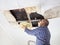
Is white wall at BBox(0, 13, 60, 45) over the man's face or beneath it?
beneath

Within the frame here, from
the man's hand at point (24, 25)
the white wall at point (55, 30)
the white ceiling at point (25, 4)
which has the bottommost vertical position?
the white wall at point (55, 30)

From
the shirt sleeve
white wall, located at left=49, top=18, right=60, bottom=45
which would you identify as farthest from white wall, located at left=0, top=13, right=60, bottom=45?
white wall, located at left=49, top=18, right=60, bottom=45

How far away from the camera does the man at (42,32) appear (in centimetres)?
130

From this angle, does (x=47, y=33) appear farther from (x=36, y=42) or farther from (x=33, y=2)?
(x=33, y=2)

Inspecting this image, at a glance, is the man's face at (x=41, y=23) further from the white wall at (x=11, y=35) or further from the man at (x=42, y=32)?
the white wall at (x=11, y=35)

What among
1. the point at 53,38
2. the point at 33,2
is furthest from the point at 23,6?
the point at 53,38

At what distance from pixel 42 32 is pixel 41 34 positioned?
0.06 ft

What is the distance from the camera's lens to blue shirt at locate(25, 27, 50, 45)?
1.30m

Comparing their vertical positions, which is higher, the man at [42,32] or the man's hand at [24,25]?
the man's hand at [24,25]

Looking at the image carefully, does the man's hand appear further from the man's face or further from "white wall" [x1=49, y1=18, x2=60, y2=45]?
"white wall" [x1=49, y1=18, x2=60, y2=45]

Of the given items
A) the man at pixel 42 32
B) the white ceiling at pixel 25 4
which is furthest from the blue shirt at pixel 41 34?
the white ceiling at pixel 25 4

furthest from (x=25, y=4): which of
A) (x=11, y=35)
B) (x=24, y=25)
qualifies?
(x=11, y=35)

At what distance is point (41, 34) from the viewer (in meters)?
1.29

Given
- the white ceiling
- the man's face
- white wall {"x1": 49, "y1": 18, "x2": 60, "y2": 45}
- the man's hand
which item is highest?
the white ceiling
